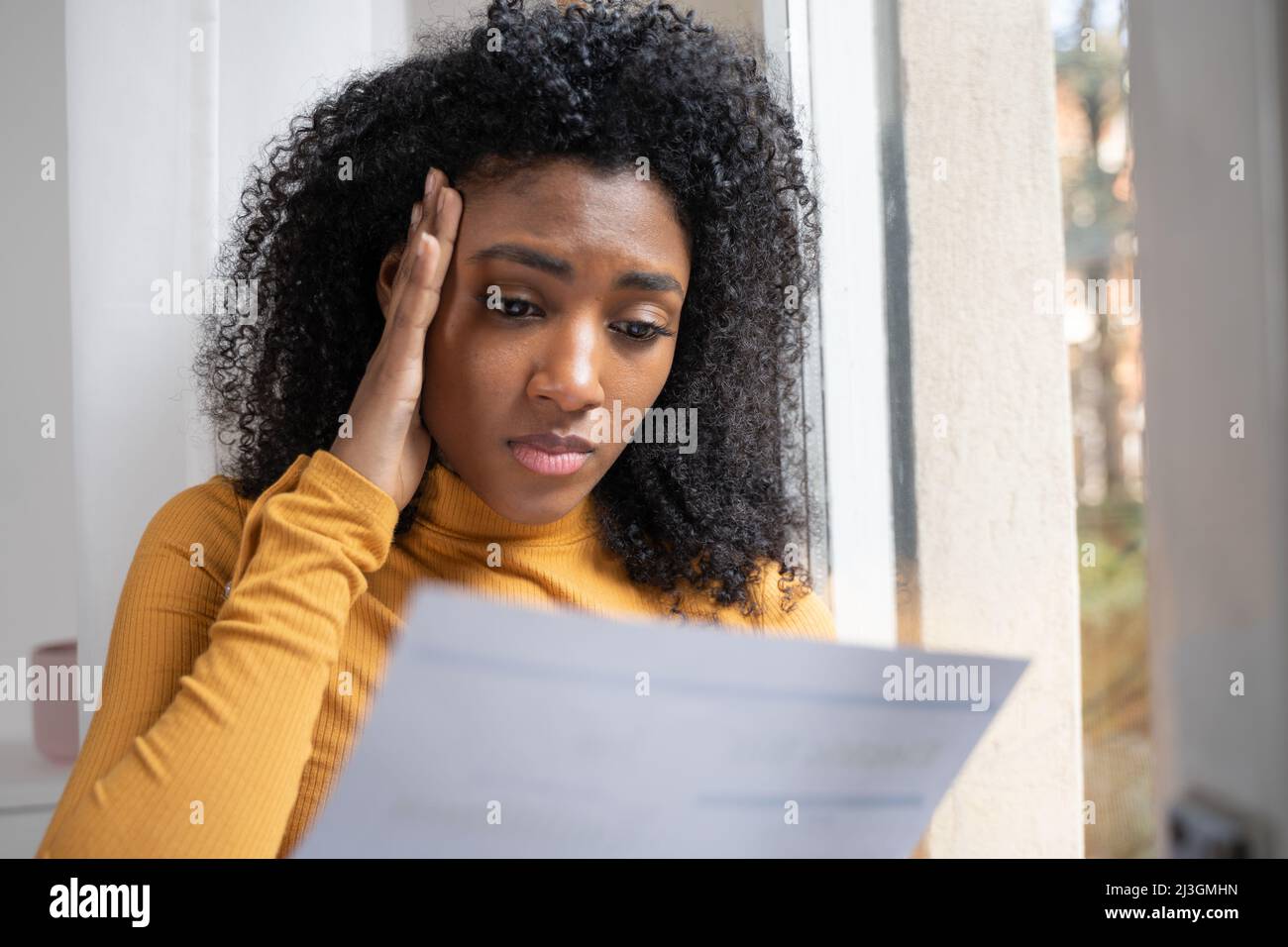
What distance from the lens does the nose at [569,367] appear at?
0.79m

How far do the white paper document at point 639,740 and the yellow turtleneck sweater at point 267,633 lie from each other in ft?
0.32

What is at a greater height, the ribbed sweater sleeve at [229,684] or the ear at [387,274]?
the ear at [387,274]

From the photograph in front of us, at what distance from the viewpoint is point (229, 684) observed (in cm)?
73

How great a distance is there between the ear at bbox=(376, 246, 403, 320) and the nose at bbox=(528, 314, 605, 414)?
182 millimetres

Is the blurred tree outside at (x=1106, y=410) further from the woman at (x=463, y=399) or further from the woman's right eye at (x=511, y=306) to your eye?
the woman's right eye at (x=511, y=306)

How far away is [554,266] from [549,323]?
42mm

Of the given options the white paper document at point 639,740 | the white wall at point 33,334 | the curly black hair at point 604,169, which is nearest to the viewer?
the white paper document at point 639,740

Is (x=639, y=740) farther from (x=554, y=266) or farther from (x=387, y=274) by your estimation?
(x=387, y=274)

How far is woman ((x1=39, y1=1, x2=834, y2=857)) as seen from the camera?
29.5 inches

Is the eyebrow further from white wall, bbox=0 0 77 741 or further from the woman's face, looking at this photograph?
white wall, bbox=0 0 77 741

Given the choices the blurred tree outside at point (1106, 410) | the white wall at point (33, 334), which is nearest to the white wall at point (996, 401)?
the blurred tree outside at point (1106, 410)

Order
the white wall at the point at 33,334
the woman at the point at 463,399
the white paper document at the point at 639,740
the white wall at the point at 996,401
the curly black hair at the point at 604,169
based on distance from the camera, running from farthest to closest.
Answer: the white wall at the point at 33,334 < the white wall at the point at 996,401 < the curly black hair at the point at 604,169 < the woman at the point at 463,399 < the white paper document at the point at 639,740

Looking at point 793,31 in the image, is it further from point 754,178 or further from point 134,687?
point 134,687

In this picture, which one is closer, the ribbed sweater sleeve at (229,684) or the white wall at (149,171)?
the ribbed sweater sleeve at (229,684)
